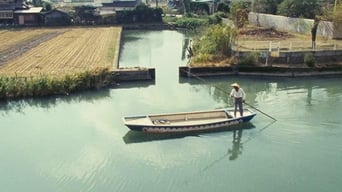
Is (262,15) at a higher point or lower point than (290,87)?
higher

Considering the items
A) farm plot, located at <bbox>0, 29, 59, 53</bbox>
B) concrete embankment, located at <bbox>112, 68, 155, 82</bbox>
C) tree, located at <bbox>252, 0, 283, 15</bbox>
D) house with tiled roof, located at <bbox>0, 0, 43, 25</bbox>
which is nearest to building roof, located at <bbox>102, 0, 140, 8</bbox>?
house with tiled roof, located at <bbox>0, 0, 43, 25</bbox>

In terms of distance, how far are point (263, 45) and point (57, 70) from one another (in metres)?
11.5

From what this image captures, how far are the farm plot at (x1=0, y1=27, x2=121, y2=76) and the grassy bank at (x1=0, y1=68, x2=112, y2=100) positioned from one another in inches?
47.9

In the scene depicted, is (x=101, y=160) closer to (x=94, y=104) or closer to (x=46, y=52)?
(x=94, y=104)

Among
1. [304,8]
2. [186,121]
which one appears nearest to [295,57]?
[186,121]

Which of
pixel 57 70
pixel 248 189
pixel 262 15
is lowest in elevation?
pixel 248 189

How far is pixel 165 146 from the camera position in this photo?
1159 centimetres

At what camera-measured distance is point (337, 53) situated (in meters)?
21.2

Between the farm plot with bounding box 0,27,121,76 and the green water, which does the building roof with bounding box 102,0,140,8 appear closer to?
the farm plot with bounding box 0,27,121,76

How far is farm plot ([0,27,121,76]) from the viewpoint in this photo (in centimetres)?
1922

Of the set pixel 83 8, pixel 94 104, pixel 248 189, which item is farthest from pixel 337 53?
pixel 83 8

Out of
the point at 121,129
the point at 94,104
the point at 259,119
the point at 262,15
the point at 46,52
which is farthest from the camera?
the point at 262,15

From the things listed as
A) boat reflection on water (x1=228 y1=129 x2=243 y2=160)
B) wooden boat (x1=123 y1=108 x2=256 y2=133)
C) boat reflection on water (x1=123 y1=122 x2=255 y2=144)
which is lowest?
boat reflection on water (x1=228 y1=129 x2=243 y2=160)

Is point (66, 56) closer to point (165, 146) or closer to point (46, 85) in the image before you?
point (46, 85)
